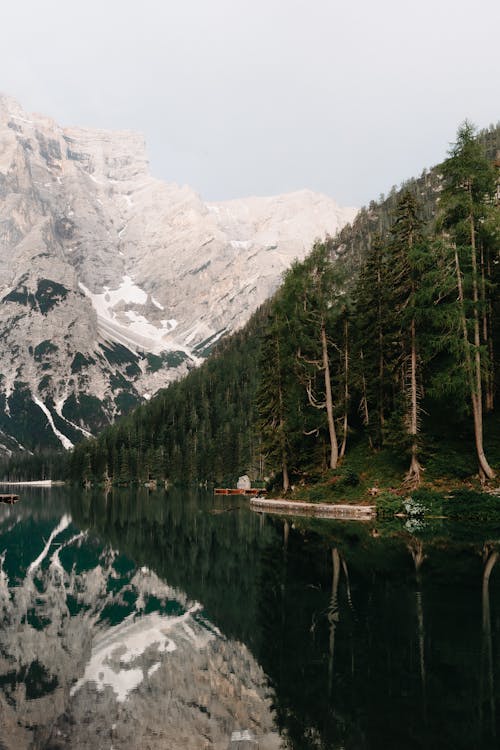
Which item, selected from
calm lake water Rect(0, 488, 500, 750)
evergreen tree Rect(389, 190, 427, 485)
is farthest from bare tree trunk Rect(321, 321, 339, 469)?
calm lake water Rect(0, 488, 500, 750)

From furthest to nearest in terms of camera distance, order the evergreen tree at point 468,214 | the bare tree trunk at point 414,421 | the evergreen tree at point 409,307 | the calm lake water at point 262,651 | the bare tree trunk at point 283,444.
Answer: the bare tree trunk at point 283,444, the evergreen tree at point 409,307, the bare tree trunk at point 414,421, the evergreen tree at point 468,214, the calm lake water at point 262,651

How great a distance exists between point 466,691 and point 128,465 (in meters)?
160

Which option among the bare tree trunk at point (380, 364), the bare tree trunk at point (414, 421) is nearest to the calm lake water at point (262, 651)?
the bare tree trunk at point (414, 421)

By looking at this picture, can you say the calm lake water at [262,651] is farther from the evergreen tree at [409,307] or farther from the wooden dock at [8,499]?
the wooden dock at [8,499]

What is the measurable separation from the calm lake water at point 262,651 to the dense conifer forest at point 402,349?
45.9ft

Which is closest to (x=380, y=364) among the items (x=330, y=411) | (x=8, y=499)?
(x=330, y=411)

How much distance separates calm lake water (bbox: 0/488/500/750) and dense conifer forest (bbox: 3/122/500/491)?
45.9 ft

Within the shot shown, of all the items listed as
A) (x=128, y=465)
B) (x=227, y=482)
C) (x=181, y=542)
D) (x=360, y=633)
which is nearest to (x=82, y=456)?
(x=128, y=465)

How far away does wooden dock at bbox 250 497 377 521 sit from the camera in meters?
37.2

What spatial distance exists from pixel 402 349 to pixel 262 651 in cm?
3323

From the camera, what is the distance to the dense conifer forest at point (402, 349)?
36438 millimetres

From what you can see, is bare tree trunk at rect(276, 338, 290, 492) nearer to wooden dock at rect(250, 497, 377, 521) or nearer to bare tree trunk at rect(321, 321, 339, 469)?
wooden dock at rect(250, 497, 377, 521)

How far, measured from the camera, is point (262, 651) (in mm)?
11883

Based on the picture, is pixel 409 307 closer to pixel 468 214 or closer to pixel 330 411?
pixel 468 214
